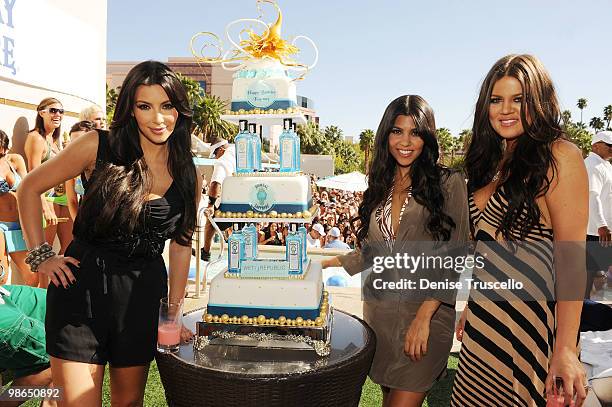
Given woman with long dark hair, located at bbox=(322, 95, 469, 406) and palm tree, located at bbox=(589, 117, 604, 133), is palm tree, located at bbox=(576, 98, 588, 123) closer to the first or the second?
palm tree, located at bbox=(589, 117, 604, 133)

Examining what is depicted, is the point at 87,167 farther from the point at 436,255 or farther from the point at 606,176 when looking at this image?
the point at 606,176

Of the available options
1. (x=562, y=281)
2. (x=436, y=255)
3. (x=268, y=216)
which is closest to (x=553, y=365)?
(x=562, y=281)

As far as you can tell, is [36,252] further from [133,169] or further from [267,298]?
[267,298]

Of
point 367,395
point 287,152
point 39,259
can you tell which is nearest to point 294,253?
point 287,152

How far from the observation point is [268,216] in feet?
8.80

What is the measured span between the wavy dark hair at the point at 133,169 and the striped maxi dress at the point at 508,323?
147 cm

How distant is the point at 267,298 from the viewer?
104 inches

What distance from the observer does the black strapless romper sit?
2262 mm

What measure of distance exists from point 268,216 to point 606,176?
5813 millimetres

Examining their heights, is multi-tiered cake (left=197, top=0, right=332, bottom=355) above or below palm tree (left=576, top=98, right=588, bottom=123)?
below

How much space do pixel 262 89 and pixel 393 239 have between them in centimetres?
116

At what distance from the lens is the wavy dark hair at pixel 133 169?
2.30m

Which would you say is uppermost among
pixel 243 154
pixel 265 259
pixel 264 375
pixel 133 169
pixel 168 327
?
pixel 243 154

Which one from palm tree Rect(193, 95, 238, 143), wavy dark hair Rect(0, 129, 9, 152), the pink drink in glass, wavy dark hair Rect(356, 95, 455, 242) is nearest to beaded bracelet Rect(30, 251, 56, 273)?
the pink drink in glass
